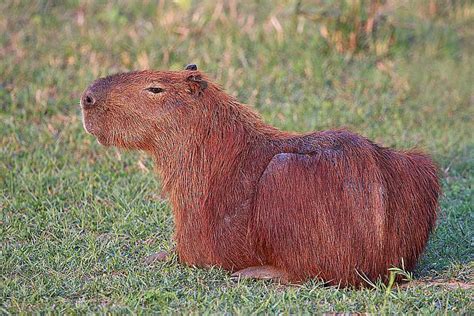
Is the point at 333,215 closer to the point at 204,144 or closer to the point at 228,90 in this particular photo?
the point at 204,144

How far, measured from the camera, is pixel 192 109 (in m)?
4.51

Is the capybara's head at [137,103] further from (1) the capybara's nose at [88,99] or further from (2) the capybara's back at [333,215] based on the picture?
(2) the capybara's back at [333,215]

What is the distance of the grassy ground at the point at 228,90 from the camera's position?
163 inches

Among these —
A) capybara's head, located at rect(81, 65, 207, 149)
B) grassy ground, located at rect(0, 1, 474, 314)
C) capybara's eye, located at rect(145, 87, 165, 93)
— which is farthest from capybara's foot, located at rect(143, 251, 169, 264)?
capybara's eye, located at rect(145, 87, 165, 93)

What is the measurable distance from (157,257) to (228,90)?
3109 millimetres

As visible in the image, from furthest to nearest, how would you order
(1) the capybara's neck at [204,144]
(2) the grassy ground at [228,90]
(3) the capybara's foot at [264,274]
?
(1) the capybara's neck at [204,144] < (3) the capybara's foot at [264,274] < (2) the grassy ground at [228,90]

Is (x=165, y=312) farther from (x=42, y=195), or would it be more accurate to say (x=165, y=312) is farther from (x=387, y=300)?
(x=42, y=195)

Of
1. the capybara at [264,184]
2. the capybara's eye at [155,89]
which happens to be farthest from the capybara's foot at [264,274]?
the capybara's eye at [155,89]

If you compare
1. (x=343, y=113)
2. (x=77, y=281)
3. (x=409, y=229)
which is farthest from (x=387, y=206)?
(x=343, y=113)

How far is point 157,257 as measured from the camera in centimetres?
462

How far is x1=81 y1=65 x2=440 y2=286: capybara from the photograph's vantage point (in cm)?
418

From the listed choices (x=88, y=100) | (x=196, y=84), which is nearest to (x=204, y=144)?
(x=196, y=84)

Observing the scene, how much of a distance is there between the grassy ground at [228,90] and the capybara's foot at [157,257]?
0.22 ft

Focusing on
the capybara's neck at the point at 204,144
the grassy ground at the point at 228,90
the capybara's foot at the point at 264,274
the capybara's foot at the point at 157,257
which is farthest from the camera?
the capybara's foot at the point at 157,257
